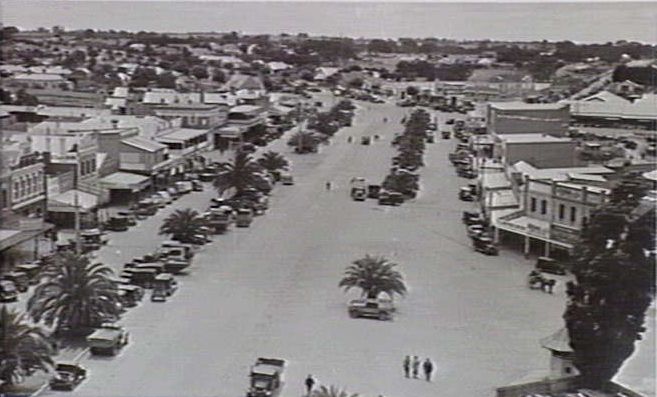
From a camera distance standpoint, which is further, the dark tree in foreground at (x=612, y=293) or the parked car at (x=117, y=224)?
the parked car at (x=117, y=224)

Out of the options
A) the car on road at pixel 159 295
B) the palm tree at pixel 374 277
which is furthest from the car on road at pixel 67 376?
the palm tree at pixel 374 277

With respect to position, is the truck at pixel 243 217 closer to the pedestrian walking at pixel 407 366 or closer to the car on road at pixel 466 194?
the car on road at pixel 466 194

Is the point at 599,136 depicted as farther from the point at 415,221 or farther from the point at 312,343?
the point at 312,343

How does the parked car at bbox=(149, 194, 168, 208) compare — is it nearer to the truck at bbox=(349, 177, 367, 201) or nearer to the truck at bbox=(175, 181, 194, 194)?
the truck at bbox=(175, 181, 194, 194)

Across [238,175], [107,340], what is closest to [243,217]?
[238,175]

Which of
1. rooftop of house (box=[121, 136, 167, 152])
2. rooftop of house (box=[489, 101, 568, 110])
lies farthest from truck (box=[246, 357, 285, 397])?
rooftop of house (box=[489, 101, 568, 110])

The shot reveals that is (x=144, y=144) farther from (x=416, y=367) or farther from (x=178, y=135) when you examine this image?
(x=416, y=367)
